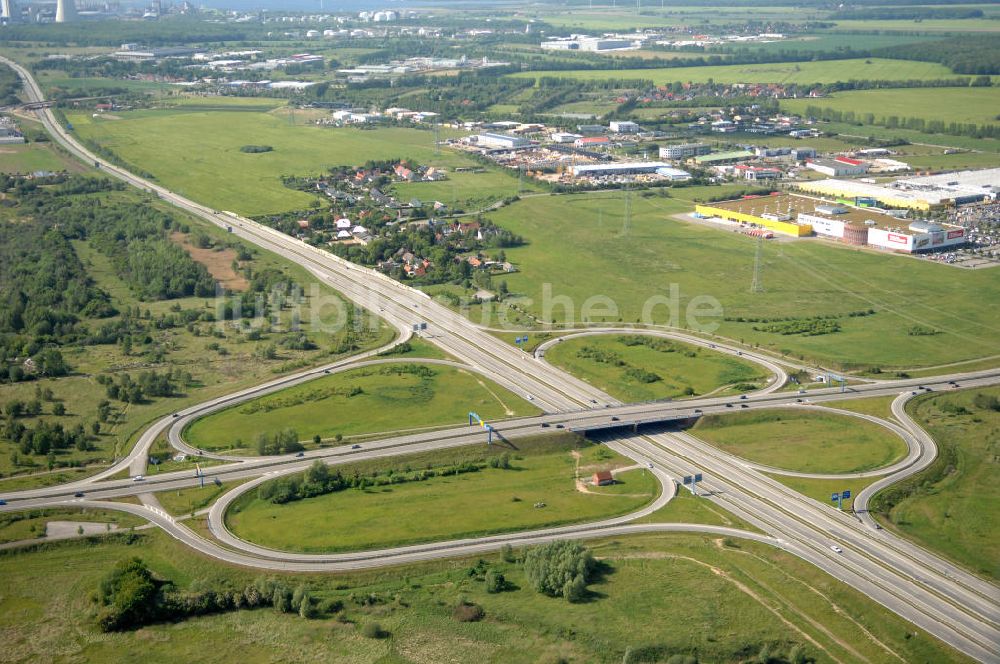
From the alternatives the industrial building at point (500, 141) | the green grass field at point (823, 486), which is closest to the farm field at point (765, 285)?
the green grass field at point (823, 486)

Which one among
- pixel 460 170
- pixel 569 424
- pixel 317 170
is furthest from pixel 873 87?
pixel 569 424

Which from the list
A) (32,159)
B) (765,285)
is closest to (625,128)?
(765,285)

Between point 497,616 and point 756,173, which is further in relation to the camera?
point 756,173

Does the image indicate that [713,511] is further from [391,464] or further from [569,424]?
[391,464]

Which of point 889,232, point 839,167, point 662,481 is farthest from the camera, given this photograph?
point 839,167

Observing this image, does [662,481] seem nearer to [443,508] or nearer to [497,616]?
[443,508]
